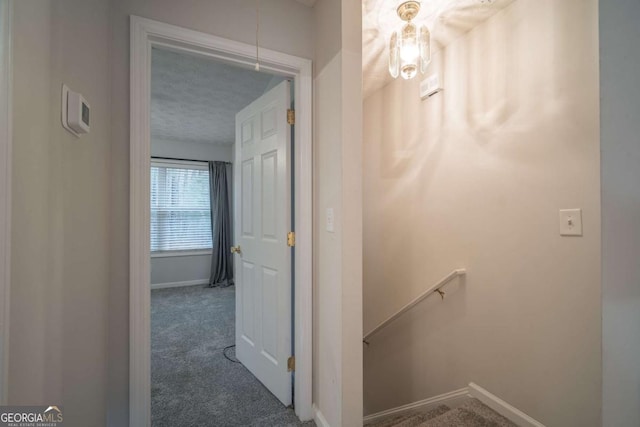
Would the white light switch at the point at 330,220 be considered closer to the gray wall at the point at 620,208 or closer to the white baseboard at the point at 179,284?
the gray wall at the point at 620,208

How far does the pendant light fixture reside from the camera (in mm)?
1478

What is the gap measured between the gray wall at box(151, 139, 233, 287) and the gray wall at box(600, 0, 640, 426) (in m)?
5.18

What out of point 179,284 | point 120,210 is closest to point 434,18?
point 120,210

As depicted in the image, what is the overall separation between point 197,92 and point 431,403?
378 centimetres

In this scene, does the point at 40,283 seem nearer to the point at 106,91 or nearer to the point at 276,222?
the point at 106,91

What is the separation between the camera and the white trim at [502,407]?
1.51 metres

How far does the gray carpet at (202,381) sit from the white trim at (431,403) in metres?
1.10

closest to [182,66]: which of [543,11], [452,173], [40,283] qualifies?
[40,283]

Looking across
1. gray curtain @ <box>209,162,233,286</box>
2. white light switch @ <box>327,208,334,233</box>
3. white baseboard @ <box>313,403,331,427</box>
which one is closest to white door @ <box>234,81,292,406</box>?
white baseboard @ <box>313,403,331,427</box>

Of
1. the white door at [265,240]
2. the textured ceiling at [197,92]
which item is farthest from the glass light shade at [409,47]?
the textured ceiling at [197,92]

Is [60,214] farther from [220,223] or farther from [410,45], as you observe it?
[220,223]

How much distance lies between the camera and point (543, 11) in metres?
1.45

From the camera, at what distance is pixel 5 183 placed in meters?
0.60

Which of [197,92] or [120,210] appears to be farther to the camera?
[197,92]
